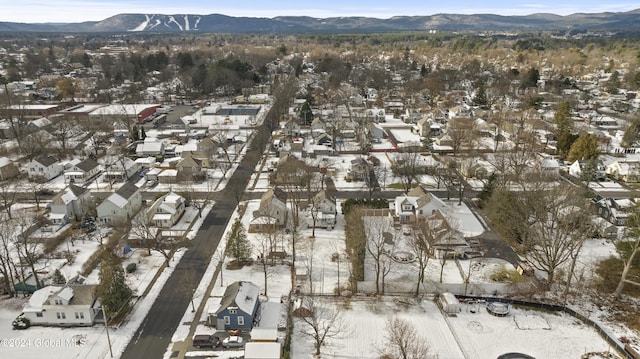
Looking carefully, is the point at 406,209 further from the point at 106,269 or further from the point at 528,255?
the point at 106,269

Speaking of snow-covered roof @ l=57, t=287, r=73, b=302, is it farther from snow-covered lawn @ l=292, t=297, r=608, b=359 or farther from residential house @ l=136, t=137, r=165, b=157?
residential house @ l=136, t=137, r=165, b=157

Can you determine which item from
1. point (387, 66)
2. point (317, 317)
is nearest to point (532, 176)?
point (317, 317)

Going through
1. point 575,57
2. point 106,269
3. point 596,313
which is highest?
point 575,57

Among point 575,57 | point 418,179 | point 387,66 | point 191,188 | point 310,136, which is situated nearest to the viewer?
point 191,188

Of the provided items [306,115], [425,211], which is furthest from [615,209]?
[306,115]

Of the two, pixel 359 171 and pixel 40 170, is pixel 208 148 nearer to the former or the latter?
pixel 40 170

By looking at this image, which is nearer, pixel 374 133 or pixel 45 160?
pixel 45 160
